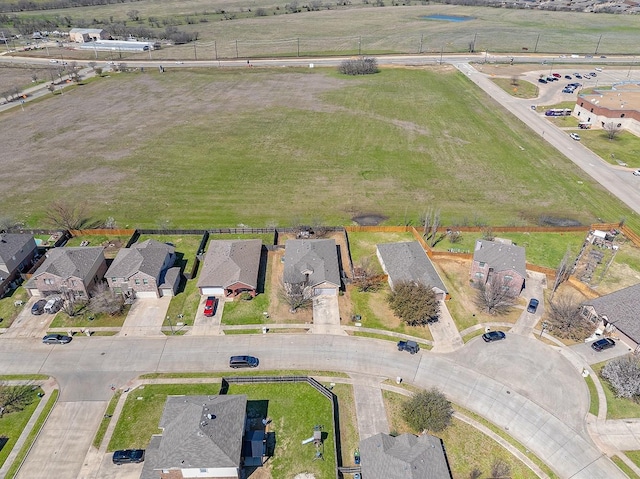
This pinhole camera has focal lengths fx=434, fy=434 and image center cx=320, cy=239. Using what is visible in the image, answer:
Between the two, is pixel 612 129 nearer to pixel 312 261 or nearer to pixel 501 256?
pixel 501 256

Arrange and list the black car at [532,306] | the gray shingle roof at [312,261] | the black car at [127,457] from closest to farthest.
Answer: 1. the black car at [127,457]
2. the black car at [532,306]
3. the gray shingle roof at [312,261]

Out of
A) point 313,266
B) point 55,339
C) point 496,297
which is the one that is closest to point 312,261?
point 313,266

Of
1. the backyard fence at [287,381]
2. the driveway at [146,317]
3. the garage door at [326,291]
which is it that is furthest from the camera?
the garage door at [326,291]

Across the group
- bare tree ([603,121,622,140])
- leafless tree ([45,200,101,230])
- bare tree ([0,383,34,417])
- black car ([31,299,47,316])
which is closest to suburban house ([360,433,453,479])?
bare tree ([0,383,34,417])

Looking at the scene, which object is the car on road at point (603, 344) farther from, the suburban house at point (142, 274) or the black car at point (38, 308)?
the black car at point (38, 308)

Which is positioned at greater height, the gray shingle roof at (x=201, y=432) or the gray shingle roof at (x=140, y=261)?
the gray shingle roof at (x=140, y=261)

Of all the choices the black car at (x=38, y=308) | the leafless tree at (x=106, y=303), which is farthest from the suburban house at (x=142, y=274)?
the black car at (x=38, y=308)
